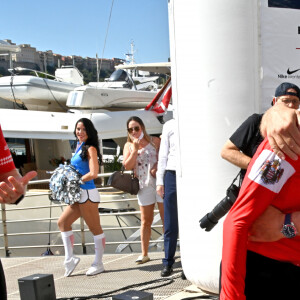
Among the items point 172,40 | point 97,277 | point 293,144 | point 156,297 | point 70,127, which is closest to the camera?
point 293,144

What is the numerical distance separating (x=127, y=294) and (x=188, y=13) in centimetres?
208

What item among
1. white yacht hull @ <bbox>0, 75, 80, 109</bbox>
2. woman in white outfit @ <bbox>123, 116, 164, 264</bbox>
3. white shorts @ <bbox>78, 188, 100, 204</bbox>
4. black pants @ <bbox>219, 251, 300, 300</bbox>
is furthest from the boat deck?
white yacht hull @ <bbox>0, 75, 80, 109</bbox>

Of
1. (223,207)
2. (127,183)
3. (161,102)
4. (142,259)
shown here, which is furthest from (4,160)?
(161,102)

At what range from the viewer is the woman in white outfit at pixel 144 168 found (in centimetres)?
600

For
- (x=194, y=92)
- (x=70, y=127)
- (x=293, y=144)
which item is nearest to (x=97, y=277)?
(x=194, y=92)

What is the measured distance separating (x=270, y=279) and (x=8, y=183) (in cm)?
122

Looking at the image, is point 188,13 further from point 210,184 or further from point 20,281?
point 20,281

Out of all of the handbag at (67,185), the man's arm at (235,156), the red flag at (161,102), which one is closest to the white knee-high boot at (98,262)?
the handbag at (67,185)

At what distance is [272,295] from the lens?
2.12 metres

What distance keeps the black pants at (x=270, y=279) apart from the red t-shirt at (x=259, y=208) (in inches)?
1.2

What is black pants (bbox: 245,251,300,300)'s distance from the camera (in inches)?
83.4

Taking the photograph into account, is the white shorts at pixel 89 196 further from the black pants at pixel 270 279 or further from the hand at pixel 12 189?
the black pants at pixel 270 279

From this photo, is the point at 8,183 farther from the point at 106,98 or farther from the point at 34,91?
the point at 34,91

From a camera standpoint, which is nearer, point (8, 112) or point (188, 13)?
point (188, 13)
